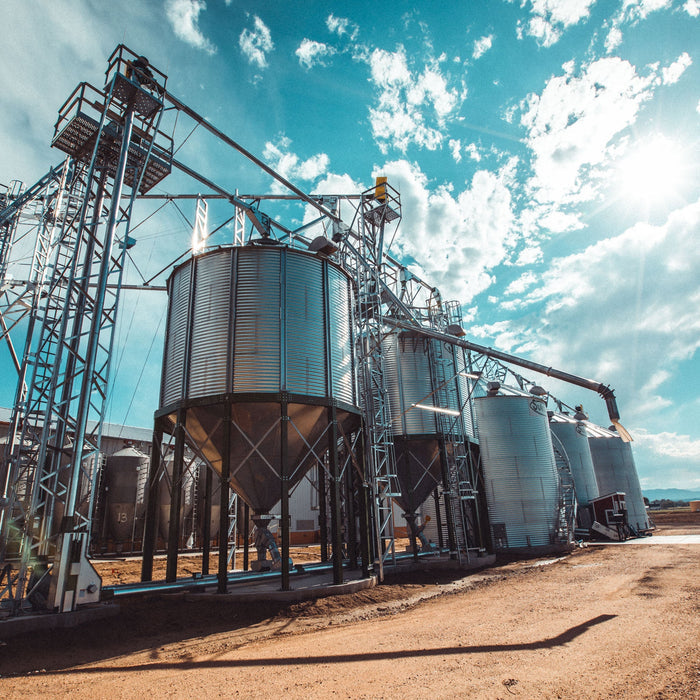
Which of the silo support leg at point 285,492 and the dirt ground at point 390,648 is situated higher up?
the silo support leg at point 285,492

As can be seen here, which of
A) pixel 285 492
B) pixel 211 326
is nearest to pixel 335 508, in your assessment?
pixel 285 492

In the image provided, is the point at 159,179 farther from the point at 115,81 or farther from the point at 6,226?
the point at 6,226

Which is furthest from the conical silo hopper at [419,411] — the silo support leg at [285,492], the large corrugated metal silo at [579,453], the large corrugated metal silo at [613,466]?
the large corrugated metal silo at [613,466]

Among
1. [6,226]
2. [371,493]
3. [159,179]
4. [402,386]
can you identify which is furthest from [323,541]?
[6,226]

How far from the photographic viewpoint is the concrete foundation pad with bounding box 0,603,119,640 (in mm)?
9195

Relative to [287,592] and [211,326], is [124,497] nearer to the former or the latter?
[211,326]

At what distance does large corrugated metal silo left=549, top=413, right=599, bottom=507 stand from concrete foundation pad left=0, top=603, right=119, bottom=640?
31.8 m

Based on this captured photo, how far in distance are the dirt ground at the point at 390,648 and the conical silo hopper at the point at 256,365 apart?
13.3 feet

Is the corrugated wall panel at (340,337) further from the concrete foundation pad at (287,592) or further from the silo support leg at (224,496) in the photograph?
the concrete foundation pad at (287,592)

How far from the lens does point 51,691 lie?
6656 mm

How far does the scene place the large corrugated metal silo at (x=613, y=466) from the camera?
38.4 metres

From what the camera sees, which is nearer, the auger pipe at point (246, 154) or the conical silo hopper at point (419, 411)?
the auger pipe at point (246, 154)

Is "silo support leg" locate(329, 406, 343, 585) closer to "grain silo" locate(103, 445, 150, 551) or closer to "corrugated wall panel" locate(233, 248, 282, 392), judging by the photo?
"corrugated wall panel" locate(233, 248, 282, 392)

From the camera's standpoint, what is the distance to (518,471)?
26719mm
